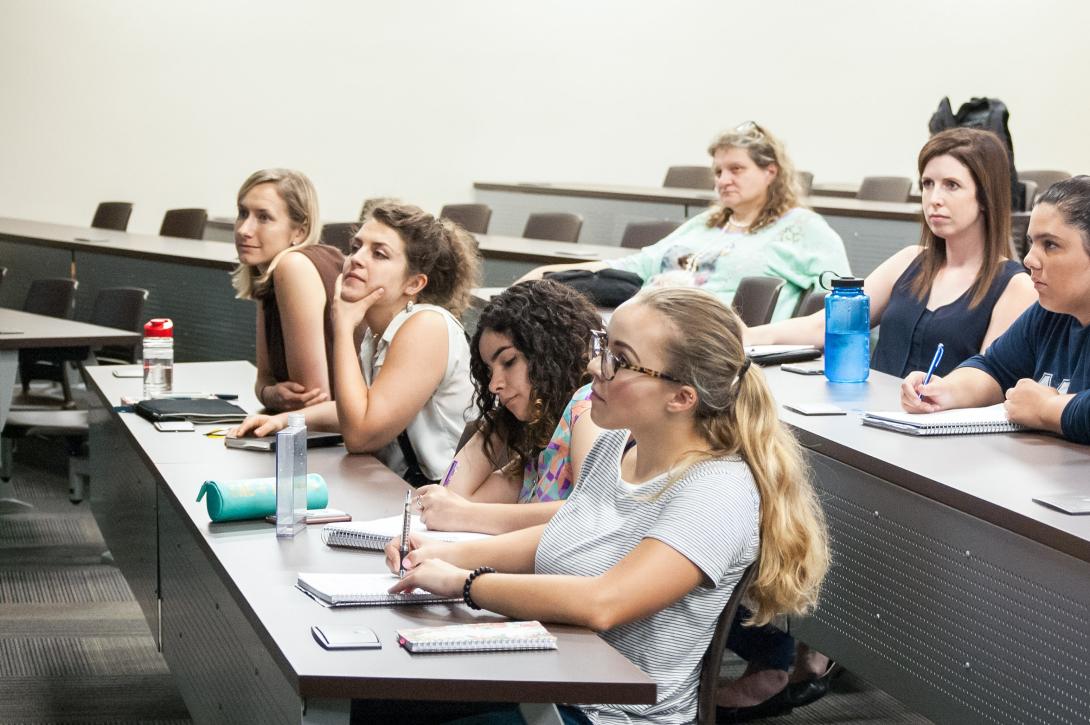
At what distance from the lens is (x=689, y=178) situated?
897 centimetres

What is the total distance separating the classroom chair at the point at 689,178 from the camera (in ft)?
29.0

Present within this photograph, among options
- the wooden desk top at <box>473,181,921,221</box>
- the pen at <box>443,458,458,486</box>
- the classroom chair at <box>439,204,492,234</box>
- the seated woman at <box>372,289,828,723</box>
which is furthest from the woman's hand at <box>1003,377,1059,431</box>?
the classroom chair at <box>439,204,492,234</box>

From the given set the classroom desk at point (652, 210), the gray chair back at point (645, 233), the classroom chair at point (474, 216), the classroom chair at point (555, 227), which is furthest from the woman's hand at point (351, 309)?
the classroom chair at point (474, 216)

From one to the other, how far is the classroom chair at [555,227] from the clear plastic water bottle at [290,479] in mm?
4668

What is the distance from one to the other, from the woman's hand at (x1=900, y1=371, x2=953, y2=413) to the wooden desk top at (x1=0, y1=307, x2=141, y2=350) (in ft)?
9.19

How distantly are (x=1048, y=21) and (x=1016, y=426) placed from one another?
9495mm

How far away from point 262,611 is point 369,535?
1.11 feet

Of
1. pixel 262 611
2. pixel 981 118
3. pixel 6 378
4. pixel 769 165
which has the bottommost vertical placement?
pixel 6 378

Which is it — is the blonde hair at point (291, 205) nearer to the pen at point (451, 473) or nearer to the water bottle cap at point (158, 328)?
the water bottle cap at point (158, 328)

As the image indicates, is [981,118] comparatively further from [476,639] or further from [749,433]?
[476,639]

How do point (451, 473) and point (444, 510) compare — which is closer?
point (444, 510)

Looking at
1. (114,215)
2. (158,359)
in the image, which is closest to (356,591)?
(158,359)

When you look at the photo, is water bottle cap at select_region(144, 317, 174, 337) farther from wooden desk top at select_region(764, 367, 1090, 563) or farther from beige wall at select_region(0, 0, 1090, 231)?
beige wall at select_region(0, 0, 1090, 231)

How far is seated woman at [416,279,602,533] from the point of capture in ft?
7.04
